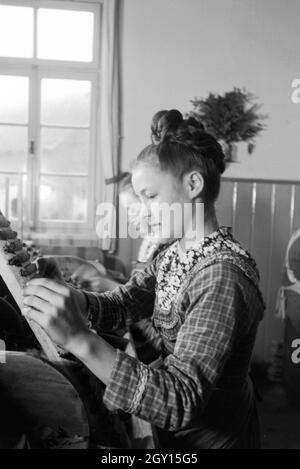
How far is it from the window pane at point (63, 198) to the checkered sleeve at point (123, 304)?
7.65 feet

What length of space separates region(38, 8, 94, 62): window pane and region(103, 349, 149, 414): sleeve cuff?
318 centimetres

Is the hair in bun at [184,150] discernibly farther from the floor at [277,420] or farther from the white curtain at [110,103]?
the white curtain at [110,103]

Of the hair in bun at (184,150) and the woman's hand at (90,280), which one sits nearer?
the hair in bun at (184,150)

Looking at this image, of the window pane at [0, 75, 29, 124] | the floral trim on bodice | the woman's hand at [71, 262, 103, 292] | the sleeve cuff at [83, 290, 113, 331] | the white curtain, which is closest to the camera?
the floral trim on bodice

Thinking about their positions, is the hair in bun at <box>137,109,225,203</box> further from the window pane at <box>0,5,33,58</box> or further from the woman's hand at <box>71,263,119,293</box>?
the window pane at <box>0,5,33,58</box>

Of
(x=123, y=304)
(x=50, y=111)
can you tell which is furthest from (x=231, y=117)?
(x=123, y=304)

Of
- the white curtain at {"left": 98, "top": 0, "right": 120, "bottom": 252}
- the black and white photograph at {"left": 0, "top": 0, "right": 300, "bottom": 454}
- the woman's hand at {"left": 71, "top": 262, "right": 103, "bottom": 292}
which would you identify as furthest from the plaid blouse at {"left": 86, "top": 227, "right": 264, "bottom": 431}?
the white curtain at {"left": 98, "top": 0, "right": 120, "bottom": 252}

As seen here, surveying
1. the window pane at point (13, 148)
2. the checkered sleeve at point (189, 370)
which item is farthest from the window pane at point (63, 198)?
the checkered sleeve at point (189, 370)

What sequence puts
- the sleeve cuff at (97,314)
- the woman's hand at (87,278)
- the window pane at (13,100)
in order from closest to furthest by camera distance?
1. the sleeve cuff at (97,314)
2. the woman's hand at (87,278)
3. the window pane at (13,100)

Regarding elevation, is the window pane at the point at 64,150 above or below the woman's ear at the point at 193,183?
above

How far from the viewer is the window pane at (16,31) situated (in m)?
3.34

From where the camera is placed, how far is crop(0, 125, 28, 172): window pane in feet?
11.4
